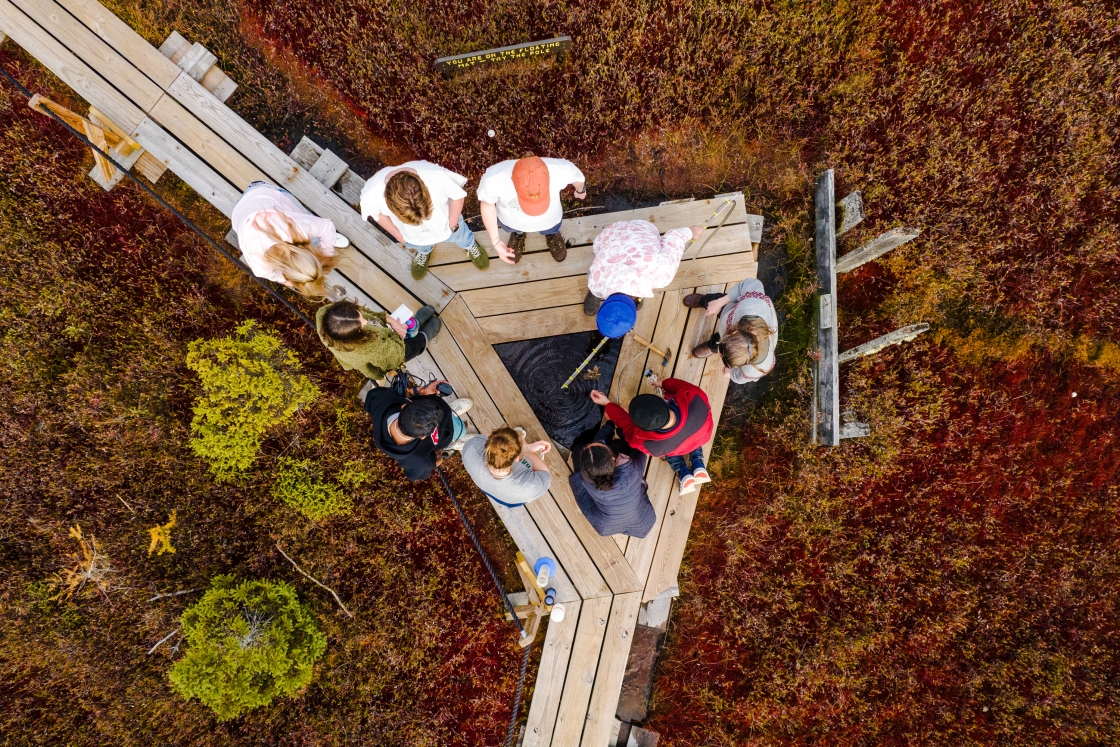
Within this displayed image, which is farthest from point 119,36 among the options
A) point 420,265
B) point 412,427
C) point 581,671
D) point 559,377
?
point 581,671

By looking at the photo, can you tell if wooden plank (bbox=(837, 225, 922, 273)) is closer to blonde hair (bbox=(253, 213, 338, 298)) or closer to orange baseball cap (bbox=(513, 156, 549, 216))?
orange baseball cap (bbox=(513, 156, 549, 216))

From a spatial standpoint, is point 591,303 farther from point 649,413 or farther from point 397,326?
point 397,326

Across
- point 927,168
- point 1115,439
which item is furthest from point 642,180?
point 1115,439

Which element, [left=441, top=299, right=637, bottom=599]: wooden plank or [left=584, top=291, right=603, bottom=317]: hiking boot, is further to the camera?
[left=441, top=299, right=637, bottom=599]: wooden plank

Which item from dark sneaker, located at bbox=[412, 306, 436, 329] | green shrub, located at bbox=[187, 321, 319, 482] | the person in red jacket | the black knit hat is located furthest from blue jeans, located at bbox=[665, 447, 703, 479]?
green shrub, located at bbox=[187, 321, 319, 482]

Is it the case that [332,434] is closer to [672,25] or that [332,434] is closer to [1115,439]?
[672,25]

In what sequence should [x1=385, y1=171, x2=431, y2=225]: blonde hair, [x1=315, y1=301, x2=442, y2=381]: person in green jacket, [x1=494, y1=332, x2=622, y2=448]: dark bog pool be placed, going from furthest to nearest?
[x1=494, y1=332, x2=622, y2=448]: dark bog pool < [x1=315, y1=301, x2=442, y2=381]: person in green jacket < [x1=385, y1=171, x2=431, y2=225]: blonde hair
